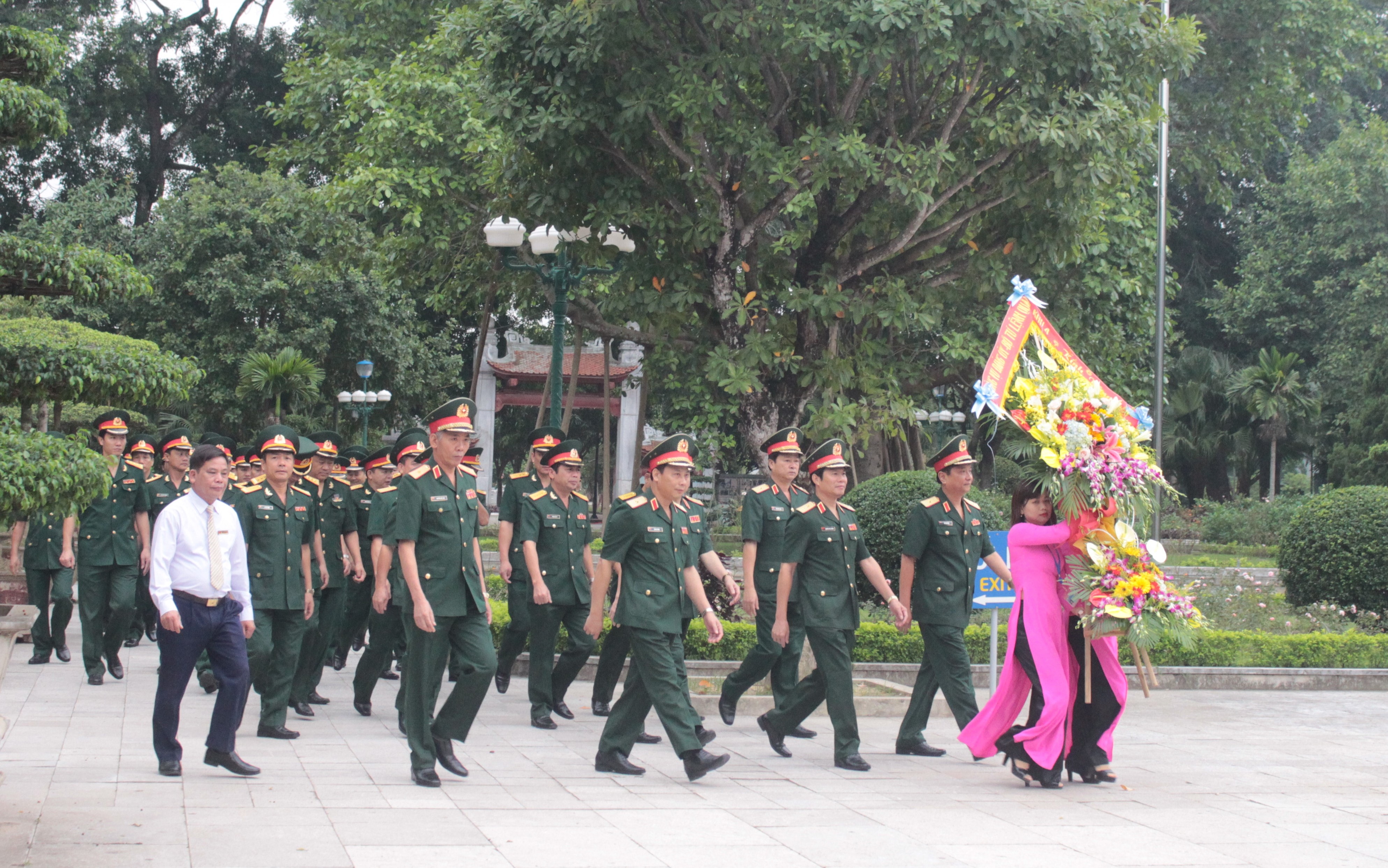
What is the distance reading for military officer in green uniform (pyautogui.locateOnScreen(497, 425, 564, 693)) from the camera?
9.95 m

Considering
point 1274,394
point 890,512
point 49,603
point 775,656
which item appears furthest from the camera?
point 1274,394

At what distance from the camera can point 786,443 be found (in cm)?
900

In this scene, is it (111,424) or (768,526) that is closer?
(768,526)

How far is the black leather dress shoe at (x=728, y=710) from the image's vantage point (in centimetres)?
966

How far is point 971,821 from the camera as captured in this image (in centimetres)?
670

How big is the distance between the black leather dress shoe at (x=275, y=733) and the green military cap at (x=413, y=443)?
6.19ft

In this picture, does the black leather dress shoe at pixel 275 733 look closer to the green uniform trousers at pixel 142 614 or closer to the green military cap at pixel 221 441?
the green military cap at pixel 221 441

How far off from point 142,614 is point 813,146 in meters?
7.72

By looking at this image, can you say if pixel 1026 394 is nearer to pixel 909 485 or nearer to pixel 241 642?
pixel 241 642

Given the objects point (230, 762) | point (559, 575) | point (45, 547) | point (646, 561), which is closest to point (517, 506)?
point (559, 575)

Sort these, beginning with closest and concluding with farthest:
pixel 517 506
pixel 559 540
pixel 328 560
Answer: pixel 559 540 → pixel 517 506 → pixel 328 560

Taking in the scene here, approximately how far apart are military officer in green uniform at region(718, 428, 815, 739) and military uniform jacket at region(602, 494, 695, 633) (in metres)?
1.15

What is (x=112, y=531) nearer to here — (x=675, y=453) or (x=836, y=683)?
(x=675, y=453)

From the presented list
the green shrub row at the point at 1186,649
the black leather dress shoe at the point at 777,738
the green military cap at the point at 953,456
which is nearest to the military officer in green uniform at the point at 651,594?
the black leather dress shoe at the point at 777,738
